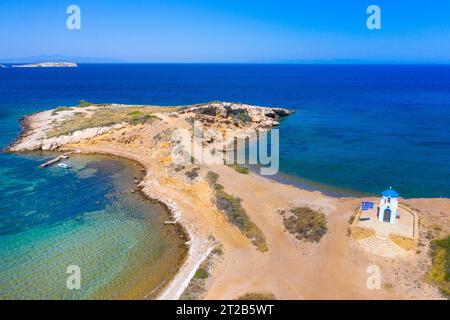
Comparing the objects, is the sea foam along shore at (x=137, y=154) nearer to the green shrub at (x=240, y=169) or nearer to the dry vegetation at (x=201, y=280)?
the dry vegetation at (x=201, y=280)

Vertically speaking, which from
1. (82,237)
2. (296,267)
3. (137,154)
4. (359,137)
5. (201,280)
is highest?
(359,137)

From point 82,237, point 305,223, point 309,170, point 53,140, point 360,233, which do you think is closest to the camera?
point 360,233

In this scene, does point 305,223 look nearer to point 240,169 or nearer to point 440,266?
point 440,266

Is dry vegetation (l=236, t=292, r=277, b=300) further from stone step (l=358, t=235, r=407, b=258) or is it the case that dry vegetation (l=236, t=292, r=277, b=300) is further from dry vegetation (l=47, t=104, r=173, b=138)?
dry vegetation (l=47, t=104, r=173, b=138)

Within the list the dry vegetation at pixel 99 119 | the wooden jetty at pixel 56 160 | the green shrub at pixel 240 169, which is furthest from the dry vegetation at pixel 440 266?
the wooden jetty at pixel 56 160

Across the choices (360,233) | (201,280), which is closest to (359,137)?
(360,233)
